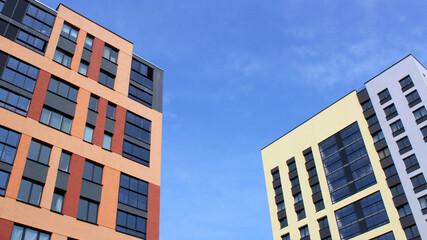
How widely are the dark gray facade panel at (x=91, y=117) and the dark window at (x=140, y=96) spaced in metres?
5.75

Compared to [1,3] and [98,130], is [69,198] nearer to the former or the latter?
[98,130]

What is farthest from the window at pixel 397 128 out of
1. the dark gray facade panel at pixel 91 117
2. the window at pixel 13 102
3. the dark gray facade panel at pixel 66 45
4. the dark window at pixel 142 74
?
the window at pixel 13 102

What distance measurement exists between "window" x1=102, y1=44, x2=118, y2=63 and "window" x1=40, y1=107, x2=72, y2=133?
1044cm

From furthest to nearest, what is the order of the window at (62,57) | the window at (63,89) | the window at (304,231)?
the window at (304,231), the window at (62,57), the window at (63,89)

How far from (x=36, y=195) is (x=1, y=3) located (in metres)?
19.6

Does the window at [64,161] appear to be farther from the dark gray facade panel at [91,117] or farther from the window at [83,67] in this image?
the window at [83,67]

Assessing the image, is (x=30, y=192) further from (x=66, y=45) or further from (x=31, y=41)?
(x=66, y=45)

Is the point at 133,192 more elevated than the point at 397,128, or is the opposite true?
the point at 397,128

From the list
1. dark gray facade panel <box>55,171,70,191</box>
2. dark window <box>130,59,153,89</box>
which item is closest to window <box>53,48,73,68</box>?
dark window <box>130,59,153,89</box>

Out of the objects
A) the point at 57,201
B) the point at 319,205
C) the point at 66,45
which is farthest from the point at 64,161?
the point at 319,205

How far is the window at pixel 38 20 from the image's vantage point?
42688mm

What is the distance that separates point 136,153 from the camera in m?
42.2

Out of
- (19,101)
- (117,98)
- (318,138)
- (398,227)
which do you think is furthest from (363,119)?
(19,101)

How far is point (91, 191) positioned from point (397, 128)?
49814mm
